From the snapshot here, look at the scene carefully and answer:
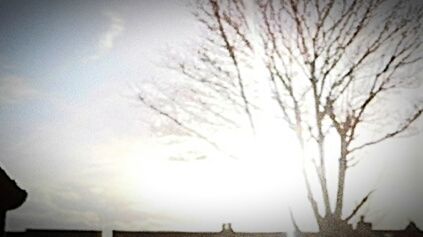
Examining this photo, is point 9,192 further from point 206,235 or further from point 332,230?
point 206,235

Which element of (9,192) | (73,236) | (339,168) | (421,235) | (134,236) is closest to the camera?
(9,192)

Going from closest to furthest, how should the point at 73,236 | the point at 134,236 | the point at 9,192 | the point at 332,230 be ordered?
1. the point at 9,192
2. the point at 332,230
3. the point at 73,236
4. the point at 134,236

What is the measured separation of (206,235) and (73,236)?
761cm

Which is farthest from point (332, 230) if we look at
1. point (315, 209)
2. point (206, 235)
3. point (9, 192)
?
point (206, 235)

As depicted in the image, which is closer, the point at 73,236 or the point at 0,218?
the point at 0,218

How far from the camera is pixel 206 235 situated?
76.0ft

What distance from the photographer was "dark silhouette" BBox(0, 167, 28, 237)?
6789 mm

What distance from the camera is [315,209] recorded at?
766cm

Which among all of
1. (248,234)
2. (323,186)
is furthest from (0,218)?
(248,234)

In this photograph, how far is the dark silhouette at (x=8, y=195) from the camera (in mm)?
6789

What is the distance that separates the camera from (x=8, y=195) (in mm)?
6977

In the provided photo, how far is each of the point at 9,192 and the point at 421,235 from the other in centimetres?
2811

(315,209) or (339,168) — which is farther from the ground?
(339,168)

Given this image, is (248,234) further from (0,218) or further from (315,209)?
(0,218)
